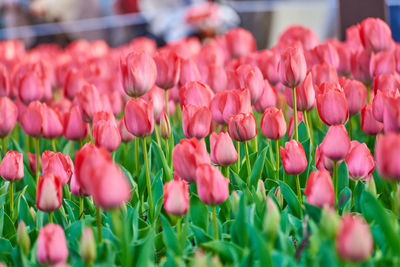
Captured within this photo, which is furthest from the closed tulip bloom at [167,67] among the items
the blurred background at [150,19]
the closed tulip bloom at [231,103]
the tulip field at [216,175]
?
the blurred background at [150,19]

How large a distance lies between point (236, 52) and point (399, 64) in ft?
2.88

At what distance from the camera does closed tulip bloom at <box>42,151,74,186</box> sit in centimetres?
109

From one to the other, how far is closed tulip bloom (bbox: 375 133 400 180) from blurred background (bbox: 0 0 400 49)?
480cm

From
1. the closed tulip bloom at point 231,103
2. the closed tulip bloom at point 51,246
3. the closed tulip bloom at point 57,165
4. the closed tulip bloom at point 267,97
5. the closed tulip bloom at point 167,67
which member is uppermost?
the closed tulip bloom at point 167,67

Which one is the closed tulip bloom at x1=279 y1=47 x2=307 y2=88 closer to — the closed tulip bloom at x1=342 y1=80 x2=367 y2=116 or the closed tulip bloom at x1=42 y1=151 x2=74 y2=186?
the closed tulip bloom at x1=342 y1=80 x2=367 y2=116

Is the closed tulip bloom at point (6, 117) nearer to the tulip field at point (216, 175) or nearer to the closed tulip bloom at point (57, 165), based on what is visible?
the tulip field at point (216, 175)

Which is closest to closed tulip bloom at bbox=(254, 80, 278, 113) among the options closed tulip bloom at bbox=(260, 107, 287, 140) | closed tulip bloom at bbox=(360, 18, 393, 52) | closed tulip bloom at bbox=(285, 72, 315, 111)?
closed tulip bloom at bbox=(285, 72, 315, 111)

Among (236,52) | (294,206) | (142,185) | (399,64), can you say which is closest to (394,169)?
(294,206)

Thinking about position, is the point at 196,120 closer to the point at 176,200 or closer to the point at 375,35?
the point at 176,200

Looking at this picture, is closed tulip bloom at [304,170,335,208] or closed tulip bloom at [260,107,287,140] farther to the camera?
closed tulip bloom at [260,107,287,140]

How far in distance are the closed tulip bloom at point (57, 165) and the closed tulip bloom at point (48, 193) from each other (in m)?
0.11

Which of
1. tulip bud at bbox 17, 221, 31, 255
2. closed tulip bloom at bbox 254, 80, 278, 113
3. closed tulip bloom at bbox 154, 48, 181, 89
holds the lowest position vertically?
tulip bud at bbox 17, 221, 31, 255

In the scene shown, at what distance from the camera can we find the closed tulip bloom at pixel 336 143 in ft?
3.35

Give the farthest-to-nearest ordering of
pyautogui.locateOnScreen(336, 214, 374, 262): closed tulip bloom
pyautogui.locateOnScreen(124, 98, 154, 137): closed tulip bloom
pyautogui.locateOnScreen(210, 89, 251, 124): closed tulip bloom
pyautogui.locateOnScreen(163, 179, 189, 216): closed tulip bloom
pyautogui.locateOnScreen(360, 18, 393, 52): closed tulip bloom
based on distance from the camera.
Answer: pyautogui.locateOnScreen(360, 18, 393, 52): closed tulip bloom, pyautogui.locateOnScreen(210, 89, 251, 124): closed tulip bloom, pyautogui.locateOnScreen(124, 98, 154, 137): closed tulip bloom, pyautogui.locateOnScreen(163, 179, 189, 216): closed tulip bloom, pyautogui.locateOnScreen(336, 214, 374, 262): closed tulip bloom
